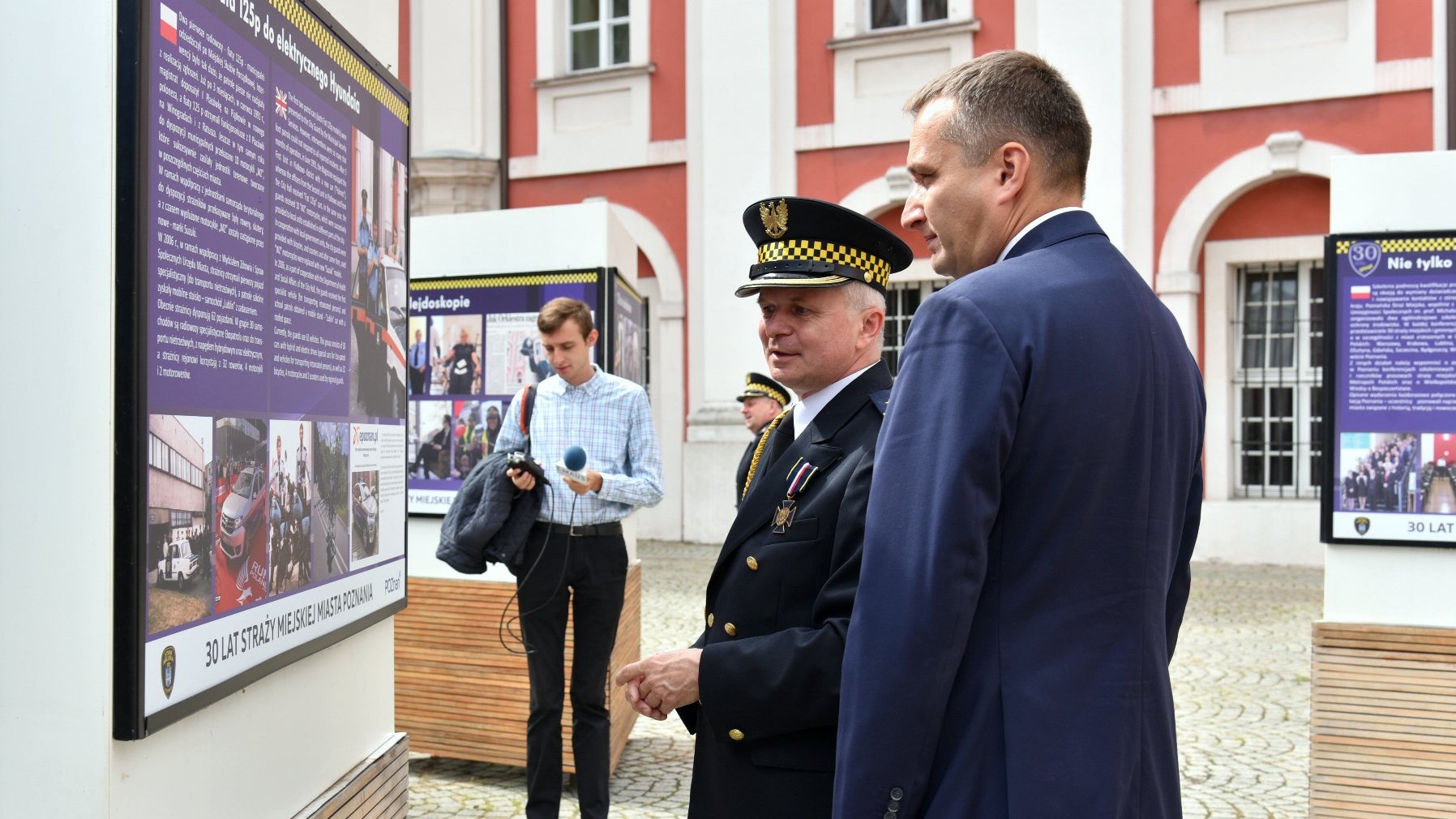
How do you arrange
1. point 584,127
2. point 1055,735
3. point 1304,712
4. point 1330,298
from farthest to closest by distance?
point 584,127 < point 1304,712 < point 1330,298 < point 1055,735

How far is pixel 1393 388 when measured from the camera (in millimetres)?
4488

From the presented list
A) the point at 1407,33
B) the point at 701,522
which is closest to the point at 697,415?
the point at 701,522

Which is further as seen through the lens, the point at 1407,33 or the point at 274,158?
the point at 1407,33

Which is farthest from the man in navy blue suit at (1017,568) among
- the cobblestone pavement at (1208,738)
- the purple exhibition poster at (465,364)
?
the purple exhibition poster at (465,364)

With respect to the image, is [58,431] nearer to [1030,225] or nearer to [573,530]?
[1030,225]

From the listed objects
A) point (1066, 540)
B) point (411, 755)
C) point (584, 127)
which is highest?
point (584, 127)

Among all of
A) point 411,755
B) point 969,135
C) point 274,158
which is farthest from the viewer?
point 411,755

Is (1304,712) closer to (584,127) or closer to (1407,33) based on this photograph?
(1407,33)

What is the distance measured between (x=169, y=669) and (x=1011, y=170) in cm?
148

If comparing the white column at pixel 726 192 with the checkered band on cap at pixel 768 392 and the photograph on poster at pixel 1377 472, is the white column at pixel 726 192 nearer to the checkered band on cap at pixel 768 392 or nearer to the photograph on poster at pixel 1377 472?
the checkered band on cap at pixel 768 392

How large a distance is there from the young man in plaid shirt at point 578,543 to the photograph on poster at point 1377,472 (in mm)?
2615

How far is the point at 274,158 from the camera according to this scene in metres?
2.27

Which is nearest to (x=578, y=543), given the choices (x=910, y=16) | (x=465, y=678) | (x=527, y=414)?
(x=527, y=414)

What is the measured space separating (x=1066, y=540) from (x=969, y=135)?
1.93 feet
